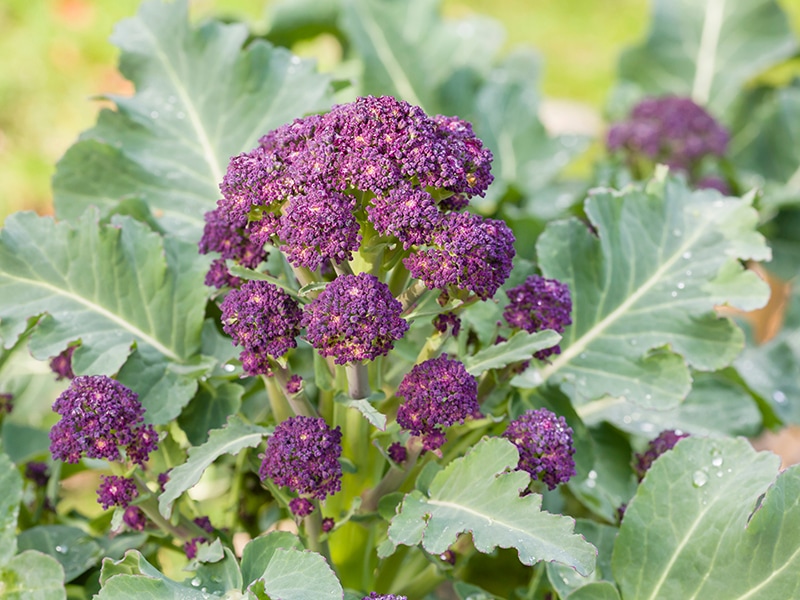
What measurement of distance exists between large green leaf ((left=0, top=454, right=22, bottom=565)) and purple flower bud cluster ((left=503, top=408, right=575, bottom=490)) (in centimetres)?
64

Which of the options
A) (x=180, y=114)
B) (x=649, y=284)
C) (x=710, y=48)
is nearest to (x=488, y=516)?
(x=649, y=284)

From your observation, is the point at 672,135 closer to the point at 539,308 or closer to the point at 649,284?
the point at 649,284

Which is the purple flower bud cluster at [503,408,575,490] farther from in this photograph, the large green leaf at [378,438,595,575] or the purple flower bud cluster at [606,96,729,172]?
the purple flower bud cluster at [606,96,729,172]

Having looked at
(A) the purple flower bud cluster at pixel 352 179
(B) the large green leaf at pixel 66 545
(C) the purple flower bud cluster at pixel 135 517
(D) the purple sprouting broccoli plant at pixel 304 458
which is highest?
(A) the purple flower bud cluster at pixel 352 179

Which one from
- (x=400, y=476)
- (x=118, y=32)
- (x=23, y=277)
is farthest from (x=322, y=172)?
(x=118, y=32)

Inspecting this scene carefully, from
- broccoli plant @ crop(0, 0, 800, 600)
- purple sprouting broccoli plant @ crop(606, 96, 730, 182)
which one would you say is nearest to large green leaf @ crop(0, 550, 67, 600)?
broccoli plant @ crop(0, 0, 800, 600)

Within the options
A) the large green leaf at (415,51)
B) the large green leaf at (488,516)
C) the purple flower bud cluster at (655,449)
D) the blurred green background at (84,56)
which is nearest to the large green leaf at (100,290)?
the large green leaf at (488,516)

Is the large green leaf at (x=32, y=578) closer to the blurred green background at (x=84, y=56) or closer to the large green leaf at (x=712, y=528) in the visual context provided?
→ the large green leaf at (x=712, y=528)

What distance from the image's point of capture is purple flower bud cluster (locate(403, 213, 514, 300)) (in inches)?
35.4

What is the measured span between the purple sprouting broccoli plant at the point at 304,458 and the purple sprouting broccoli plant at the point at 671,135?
1396 millimetres

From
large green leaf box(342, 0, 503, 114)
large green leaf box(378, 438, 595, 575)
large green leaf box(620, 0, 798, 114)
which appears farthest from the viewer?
large green leaf box(620, 0, 798, 114)

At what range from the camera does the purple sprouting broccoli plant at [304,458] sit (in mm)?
951

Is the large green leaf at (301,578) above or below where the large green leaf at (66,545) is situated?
above

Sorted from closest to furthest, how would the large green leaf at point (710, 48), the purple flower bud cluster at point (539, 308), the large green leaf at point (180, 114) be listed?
the purple flower bud cluster at point (539, 308) → the large green leaf at point (180, 114) → the large green leaf at point (710, 48)
